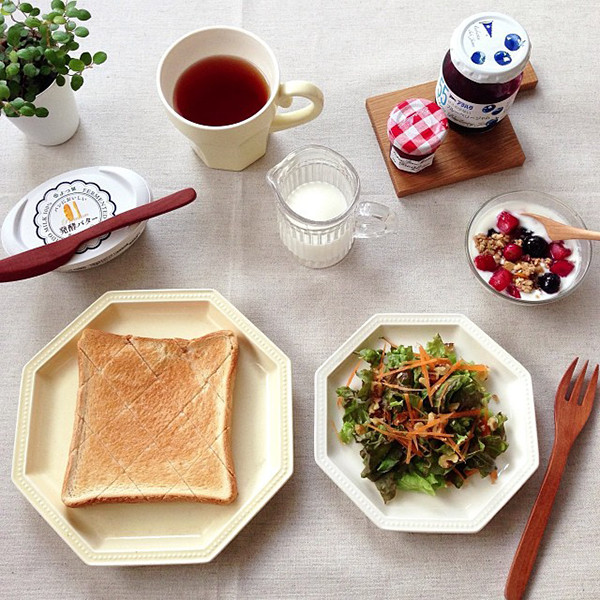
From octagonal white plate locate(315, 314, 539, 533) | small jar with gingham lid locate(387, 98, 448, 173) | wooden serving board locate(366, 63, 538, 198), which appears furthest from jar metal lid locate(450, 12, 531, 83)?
octagonal white plate locate(315, 314, 539, 533)

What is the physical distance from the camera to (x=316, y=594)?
1173 millimetres

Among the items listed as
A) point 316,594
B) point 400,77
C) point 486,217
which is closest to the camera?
point 316,594

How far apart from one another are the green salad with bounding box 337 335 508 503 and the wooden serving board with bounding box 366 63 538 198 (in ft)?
1.18

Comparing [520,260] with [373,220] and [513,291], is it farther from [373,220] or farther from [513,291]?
[373,220]

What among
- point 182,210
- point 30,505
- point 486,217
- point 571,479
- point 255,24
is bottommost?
point 571,479

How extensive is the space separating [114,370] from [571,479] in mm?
870

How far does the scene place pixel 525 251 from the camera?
1.27 metres

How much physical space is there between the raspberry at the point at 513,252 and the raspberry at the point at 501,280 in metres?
0.03

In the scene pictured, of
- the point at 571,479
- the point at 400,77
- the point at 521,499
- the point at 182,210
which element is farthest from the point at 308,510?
the point at 400,77

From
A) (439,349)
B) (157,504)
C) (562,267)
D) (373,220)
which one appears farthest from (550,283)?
(157,504)

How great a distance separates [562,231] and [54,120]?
A: 1007 mm

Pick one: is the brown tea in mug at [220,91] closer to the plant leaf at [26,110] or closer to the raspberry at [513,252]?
the plant leaf at [26,110]

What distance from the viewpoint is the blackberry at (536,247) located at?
4.13 feet

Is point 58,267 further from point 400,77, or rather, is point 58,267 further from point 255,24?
point 400,77
